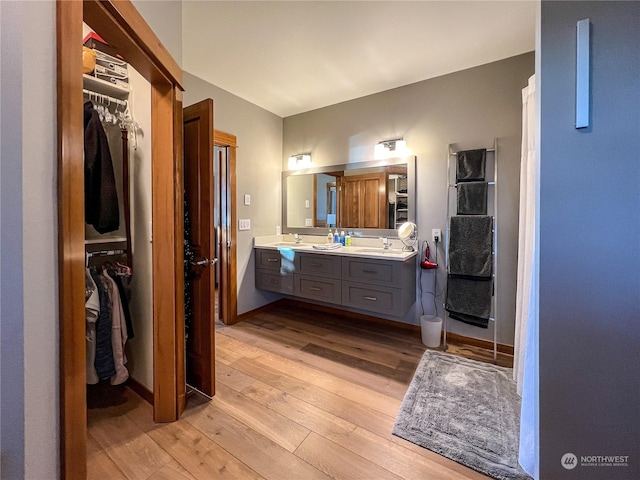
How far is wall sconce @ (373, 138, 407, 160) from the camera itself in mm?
2809

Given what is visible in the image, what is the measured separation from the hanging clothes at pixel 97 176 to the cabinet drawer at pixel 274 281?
1.73 m

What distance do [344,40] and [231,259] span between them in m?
2.28

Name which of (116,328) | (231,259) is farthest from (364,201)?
(116,328)

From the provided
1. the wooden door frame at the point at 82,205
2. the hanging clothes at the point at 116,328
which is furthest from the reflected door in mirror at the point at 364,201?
the hanging clothes at the point at 116,328

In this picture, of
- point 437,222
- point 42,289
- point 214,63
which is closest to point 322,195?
point 437,222

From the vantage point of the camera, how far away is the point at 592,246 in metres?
0.87

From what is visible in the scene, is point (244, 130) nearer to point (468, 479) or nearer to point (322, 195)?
point (322, 195)

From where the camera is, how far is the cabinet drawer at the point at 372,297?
2.36 metres

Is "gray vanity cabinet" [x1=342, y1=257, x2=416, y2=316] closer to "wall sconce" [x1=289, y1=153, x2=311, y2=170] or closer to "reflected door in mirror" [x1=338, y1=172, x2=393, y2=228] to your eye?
"reflected door in mirror" [x1=338, y1=172, x2=393, y2=228]

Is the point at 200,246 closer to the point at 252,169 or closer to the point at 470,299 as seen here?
the point at 252,169

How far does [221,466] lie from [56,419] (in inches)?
32.4

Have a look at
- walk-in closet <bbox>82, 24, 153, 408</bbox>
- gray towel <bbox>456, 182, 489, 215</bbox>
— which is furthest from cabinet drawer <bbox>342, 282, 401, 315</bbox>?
walk-in closet <bbox>82, 24, 153, 408</bbox>

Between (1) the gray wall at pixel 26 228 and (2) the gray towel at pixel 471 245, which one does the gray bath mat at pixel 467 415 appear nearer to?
(2) the gray towel at pixel 471 245

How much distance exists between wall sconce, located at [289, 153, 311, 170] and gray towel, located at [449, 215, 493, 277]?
185cm
